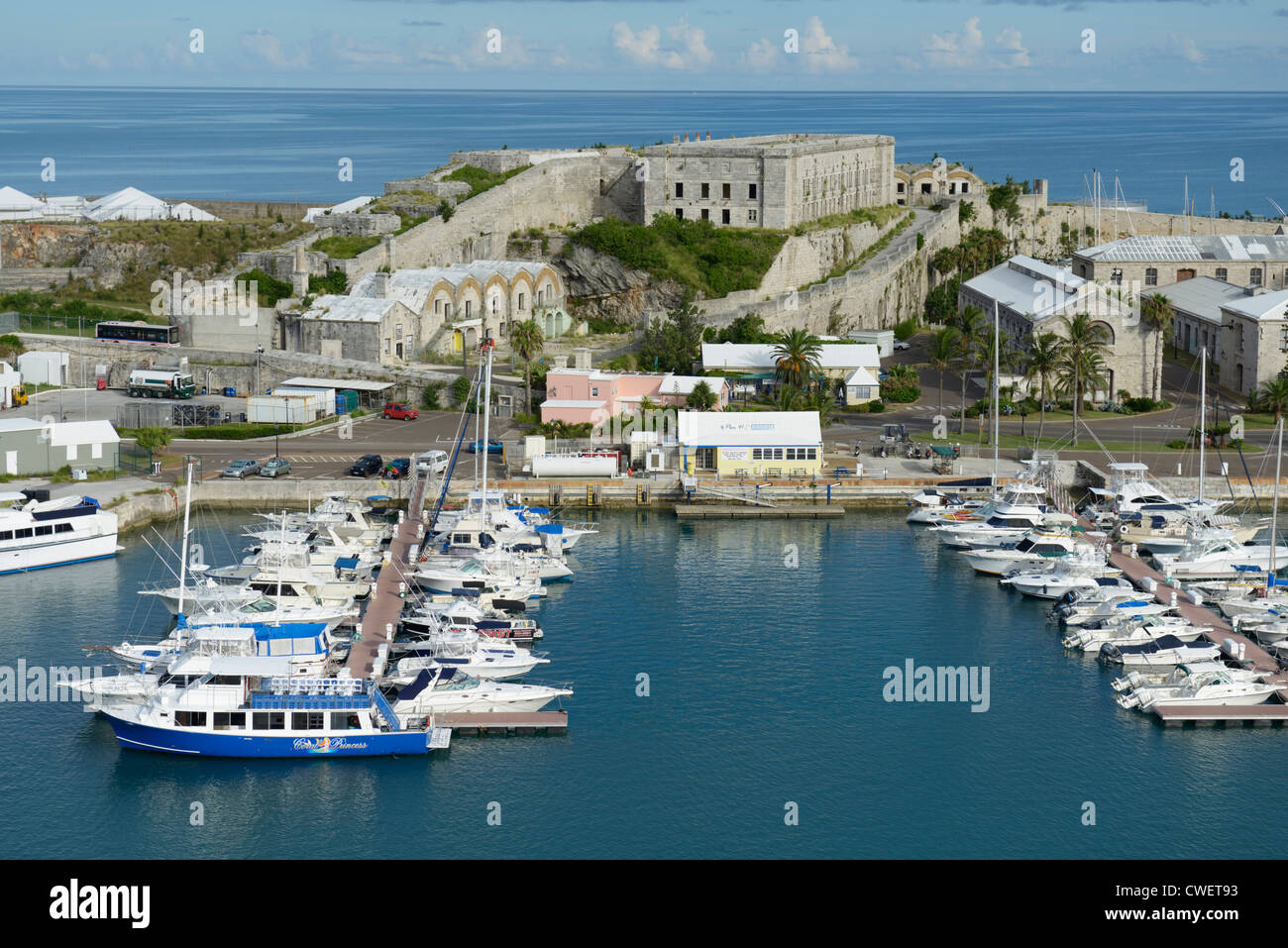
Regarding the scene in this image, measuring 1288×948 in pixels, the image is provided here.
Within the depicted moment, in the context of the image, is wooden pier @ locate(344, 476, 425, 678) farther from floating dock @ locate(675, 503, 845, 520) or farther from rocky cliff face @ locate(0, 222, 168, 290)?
rocky cliff face @ locate(0, 222, 168, 290)

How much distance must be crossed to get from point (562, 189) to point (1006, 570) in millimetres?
46505

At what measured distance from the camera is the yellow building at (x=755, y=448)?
205 ft

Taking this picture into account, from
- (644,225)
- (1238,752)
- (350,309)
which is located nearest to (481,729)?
(1238,752)

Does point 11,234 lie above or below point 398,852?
above

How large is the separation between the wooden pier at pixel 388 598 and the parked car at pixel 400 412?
11.1 metres

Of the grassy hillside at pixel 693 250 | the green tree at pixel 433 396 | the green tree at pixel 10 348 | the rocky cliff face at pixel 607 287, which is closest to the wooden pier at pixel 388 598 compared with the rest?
the green tree at pixel 433 396

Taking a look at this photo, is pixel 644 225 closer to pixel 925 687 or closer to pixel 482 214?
pixel 482 214

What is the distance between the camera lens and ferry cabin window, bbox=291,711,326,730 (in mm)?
39125

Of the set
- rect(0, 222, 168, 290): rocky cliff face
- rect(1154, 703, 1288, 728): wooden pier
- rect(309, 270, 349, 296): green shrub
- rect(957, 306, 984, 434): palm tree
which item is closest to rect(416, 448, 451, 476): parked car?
rect(309, 270, 349, 296): green shrub

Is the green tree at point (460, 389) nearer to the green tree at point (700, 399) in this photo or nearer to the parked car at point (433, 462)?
the parked car at point (433, 462)

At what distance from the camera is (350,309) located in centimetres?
7600

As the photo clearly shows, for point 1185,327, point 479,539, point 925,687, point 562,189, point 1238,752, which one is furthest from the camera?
point 562,189

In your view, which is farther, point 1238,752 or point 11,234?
point 11,234

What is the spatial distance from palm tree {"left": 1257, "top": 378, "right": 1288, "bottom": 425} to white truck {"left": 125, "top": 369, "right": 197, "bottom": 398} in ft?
150
